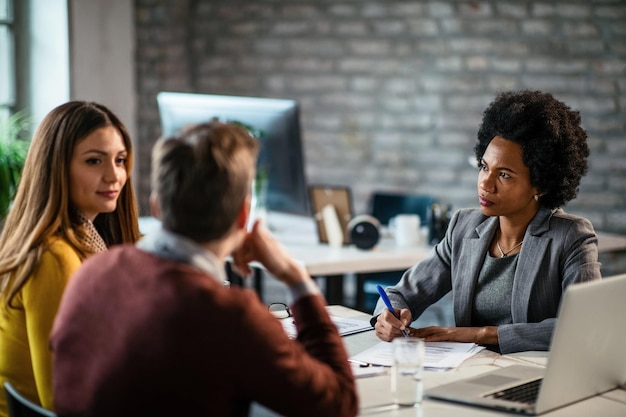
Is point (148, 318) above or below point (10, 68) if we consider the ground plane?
below

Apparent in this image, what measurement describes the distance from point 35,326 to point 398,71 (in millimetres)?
3522

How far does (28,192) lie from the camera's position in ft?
6.63

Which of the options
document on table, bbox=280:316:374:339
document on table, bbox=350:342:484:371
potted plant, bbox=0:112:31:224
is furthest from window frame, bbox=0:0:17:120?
document on table, bbox=350:342:484:371

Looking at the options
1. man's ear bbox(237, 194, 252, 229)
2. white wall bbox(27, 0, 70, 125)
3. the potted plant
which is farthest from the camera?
white wall bbox(27, 0, 70, 125)

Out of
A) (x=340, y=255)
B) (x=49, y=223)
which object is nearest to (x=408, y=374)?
(x=49, y=223)

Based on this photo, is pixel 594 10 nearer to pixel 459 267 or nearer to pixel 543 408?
pixel 459 267

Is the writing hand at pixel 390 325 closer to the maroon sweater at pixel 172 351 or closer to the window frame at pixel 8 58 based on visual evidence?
the maroon sweater at pixel 172 351

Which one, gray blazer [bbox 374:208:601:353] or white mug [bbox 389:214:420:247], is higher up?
gray blazer [bbox 374:208:601:353]

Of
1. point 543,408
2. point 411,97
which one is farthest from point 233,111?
point 543,408

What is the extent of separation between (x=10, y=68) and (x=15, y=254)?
318cm

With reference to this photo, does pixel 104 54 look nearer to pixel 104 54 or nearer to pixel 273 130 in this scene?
pixel 104 54

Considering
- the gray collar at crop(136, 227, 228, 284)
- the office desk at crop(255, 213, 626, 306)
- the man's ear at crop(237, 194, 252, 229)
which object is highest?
the man's ear at crop(237, 194, 252, 229)

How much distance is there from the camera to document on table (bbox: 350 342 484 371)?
2.01m

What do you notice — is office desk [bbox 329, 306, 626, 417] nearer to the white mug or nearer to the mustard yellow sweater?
the mustard yellow sweater
